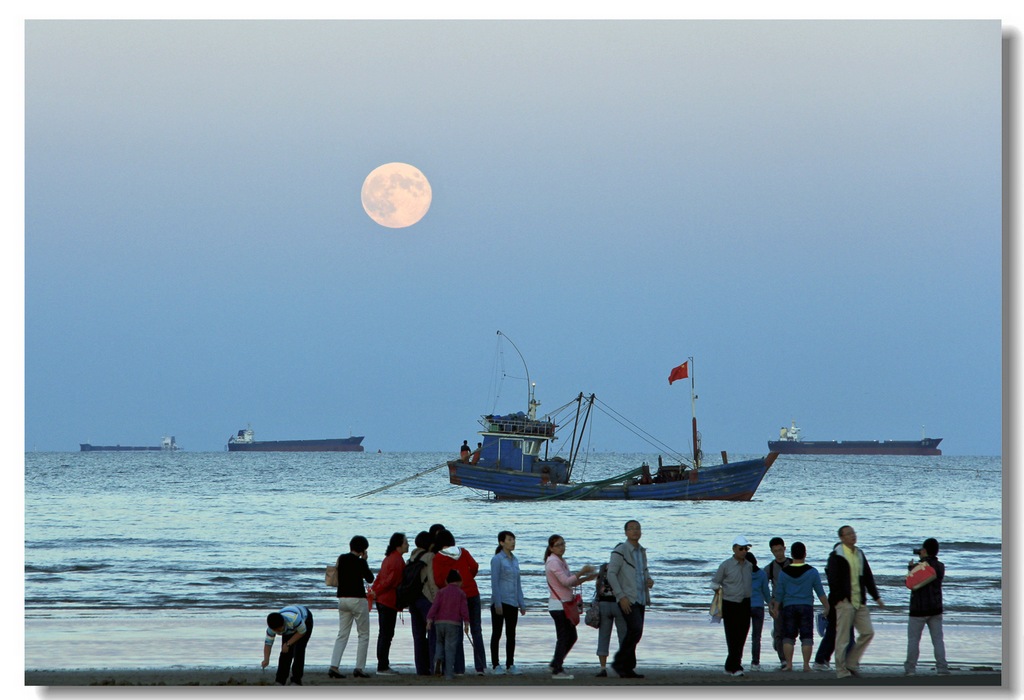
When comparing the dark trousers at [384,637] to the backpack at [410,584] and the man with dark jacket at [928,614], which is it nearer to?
the backpack at [410,584]

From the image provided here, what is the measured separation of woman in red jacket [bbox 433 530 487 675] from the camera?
7.92m

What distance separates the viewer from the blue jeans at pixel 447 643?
304 inches

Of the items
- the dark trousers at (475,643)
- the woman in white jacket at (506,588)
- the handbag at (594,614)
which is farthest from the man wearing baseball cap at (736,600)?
the dark trousers at (475,643)

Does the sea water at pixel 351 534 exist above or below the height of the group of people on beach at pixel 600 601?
below

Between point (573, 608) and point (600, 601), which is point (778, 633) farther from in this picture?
point (573, 608)

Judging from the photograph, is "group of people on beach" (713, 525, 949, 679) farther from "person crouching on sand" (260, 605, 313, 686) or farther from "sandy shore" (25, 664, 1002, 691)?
"person crouching on sand" (260, 605, 313, 686)

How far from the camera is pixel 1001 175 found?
8461mm

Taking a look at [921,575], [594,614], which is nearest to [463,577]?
[594,614]

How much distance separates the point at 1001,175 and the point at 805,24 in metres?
1.95

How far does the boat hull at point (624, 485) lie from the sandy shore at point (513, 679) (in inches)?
1154

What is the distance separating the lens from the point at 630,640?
7.76m

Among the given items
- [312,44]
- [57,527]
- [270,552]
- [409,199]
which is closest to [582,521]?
[270,552]

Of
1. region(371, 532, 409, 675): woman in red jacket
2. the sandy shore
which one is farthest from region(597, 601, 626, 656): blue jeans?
region(371, 532, 409, 675): woman in red jacket
